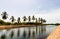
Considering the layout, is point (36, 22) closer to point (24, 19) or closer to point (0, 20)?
point (24, 19)

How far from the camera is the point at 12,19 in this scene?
12400 centimetres

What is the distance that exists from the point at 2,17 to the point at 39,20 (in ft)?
215

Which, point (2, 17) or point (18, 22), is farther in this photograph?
point (18, 22)

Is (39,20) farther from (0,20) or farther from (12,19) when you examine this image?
(0,20)

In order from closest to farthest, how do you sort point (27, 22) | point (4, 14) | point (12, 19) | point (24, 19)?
1. point (4, 14)
2. point (12, 19)
3. point (24, 19)
4. point (27, 22)

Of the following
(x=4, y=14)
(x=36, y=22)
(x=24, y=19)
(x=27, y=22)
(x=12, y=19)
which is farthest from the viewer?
(x=36, y=22)

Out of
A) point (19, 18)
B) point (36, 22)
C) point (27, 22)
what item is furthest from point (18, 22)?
point (36, 22)

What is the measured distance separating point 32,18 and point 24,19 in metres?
11.2

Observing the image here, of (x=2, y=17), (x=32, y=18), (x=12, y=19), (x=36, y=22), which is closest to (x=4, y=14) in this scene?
(x=2, y=17)

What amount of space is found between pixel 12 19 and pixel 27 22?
2491 centimetres

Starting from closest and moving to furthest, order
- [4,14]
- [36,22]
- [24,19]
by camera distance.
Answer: [4,14] < [24,19] < [36,22]

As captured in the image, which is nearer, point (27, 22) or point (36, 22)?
point (27, 22)

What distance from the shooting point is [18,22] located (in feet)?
438

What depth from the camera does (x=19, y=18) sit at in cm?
13250
